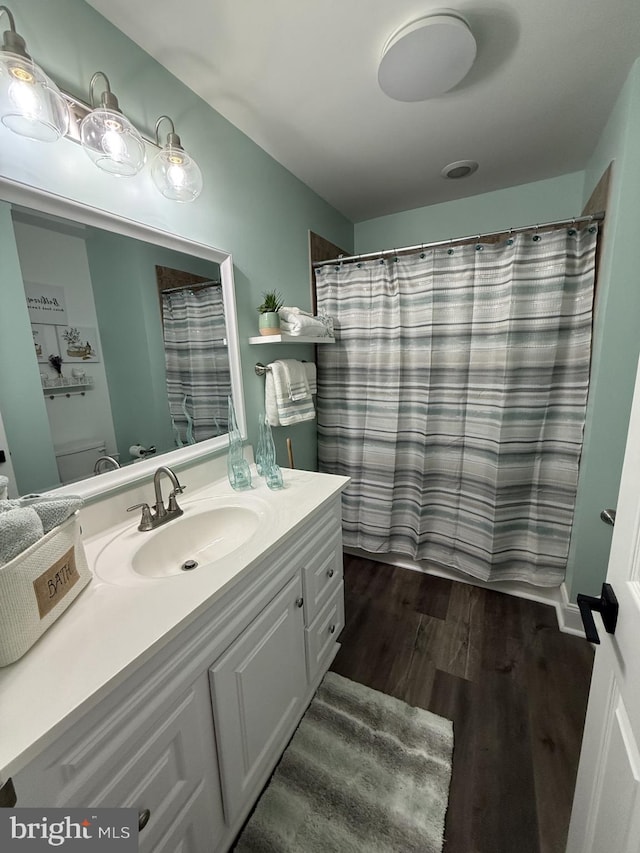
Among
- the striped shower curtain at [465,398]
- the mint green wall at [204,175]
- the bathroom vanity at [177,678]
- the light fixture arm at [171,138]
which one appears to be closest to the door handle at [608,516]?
the bathroom vanity at [177,678]

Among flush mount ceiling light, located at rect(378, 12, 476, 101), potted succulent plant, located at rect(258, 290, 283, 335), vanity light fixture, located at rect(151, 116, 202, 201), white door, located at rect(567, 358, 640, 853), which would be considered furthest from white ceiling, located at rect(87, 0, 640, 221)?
white door, located at rect(567, 358, 640, 853)

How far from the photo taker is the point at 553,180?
197 cm

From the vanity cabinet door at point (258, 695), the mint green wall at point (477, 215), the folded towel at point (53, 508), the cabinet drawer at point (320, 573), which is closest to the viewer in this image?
the folded towel at point (53, 508)

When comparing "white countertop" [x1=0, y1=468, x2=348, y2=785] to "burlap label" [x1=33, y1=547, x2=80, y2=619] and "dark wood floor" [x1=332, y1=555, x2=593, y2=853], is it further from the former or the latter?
"dark wood floor" [x1=332, y1=555, x2=593, y2=853]

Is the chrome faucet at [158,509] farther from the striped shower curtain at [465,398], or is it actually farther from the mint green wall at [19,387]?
the striped shower curtain at [465,398]

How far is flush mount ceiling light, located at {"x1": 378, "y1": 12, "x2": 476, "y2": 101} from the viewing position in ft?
3.39

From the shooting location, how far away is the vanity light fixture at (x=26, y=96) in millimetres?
743

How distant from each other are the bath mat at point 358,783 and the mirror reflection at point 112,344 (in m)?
1.18

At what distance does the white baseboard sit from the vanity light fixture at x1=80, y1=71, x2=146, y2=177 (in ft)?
7.63

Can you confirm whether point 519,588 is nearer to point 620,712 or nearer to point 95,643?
point 620,712

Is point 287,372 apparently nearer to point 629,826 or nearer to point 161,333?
point 161,333

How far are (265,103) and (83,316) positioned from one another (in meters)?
1.16

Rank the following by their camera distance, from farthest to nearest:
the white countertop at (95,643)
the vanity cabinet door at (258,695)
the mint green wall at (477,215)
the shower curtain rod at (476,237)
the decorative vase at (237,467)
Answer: the mint green wall at (477,215) → the shower curtain rod at (476,237) → the decorative vase at (237,467) → the vanity cabinet door at (258,695) → the white countertop at (95,643)

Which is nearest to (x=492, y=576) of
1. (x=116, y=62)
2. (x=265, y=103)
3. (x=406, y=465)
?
(x=406, y=465)
